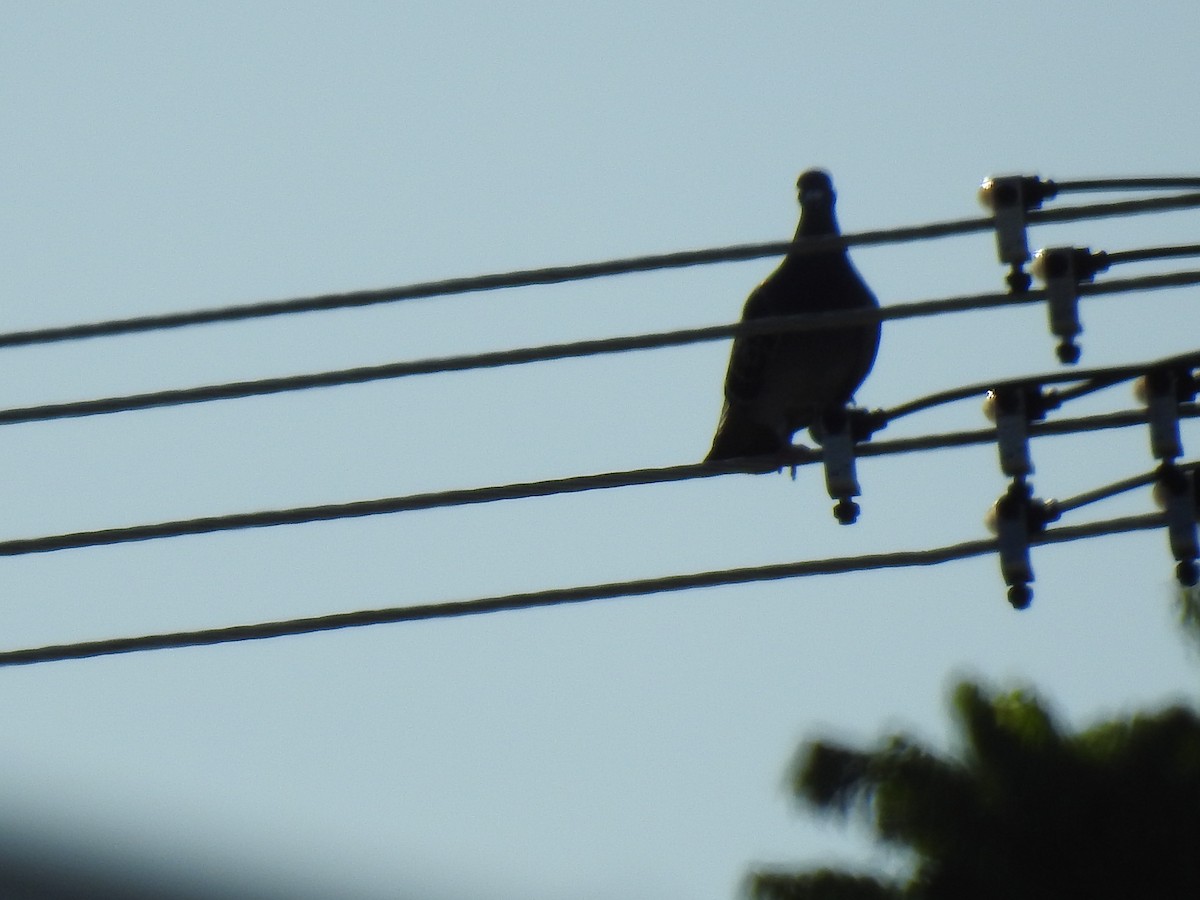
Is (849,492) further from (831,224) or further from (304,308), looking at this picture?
(831,224)

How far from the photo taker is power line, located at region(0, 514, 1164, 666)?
6949mm

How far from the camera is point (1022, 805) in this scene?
59.4 ft

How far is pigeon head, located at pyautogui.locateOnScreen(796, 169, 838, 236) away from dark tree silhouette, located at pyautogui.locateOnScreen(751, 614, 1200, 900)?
7527 mm

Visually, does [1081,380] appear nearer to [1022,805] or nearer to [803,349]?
[803,349]

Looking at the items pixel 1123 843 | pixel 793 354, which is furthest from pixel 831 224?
pixel 1123 843

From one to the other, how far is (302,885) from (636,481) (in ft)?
10.6

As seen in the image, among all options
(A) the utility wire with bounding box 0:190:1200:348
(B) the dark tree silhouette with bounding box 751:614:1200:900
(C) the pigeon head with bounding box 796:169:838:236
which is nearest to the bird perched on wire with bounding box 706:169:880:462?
(C) the pigeon head with bounding box 796:169:838:236

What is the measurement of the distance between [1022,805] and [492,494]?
11882mm

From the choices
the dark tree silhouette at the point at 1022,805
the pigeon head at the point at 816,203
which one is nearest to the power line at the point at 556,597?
the pigeon head at the point at 816,203

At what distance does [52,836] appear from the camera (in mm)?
3896

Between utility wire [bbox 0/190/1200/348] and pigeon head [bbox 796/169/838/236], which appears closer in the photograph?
utility wire [bbox 0/190/1200/348]

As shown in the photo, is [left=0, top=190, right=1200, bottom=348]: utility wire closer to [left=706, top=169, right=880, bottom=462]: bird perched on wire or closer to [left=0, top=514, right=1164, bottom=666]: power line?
[left=0, top=514, right=1164, bottom=666]: power line

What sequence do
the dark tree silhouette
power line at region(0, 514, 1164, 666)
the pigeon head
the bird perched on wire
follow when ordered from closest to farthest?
power line at region(0, 514, 1164, 666) < the bird perched on wire < the pigeon head < the dark tree silhouette

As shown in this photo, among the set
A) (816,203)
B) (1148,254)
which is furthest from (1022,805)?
(1148,254)
